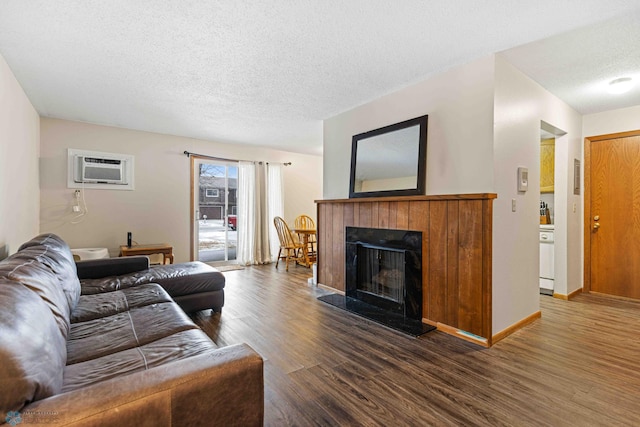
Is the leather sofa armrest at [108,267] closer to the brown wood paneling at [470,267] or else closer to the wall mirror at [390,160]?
the wall mirror at [390,160]

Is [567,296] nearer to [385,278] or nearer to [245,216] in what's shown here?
[385,278]

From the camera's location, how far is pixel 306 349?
2305 mm

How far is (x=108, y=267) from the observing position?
291 cm

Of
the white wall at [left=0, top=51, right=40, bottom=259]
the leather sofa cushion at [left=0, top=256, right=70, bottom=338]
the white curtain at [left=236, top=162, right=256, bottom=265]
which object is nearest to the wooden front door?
the white curtain at [left=236, top=162, right=256, bottom=265]

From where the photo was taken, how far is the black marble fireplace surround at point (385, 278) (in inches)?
111

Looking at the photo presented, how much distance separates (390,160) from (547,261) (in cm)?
250

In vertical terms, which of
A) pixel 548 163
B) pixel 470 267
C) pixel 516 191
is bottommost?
pixel 470 267

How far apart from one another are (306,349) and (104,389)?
1612 millimetres

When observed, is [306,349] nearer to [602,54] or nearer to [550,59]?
[550,59]

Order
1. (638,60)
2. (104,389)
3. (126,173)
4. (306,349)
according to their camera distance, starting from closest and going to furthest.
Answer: (104,389), (306,349), (638,60), (126,173)

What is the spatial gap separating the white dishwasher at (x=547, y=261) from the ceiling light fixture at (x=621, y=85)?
5.41ft

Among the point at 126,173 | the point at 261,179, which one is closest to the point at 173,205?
the point at 126,173

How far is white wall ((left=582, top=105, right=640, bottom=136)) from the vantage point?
353cm

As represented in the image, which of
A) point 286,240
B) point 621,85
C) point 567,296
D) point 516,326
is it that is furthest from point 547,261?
point 286,240
